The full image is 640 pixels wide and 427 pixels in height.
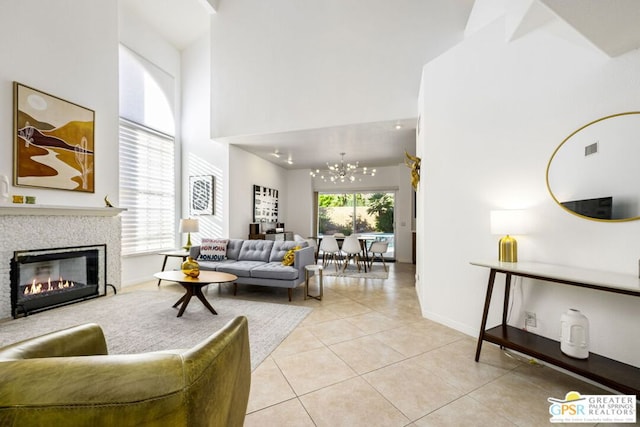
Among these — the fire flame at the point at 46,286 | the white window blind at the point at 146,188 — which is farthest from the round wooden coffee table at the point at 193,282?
the white window blind at the point at 146,188

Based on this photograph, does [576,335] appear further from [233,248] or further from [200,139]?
[200,139]

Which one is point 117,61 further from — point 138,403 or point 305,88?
point 138,403

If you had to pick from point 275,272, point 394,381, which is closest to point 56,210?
point 275,272

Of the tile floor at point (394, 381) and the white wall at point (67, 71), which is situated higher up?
the white wall at point (67, 71)

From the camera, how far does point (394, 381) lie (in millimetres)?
2025

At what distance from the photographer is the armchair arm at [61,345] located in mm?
1041

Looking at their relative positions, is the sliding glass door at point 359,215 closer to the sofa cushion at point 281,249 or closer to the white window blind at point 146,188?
the sofa cushion at point 281,249

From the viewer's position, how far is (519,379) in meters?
2.07

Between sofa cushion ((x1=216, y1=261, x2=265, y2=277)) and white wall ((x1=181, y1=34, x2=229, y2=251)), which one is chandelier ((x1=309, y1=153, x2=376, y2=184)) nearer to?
white wall ((x1=181, y1=34, x2=229, y2=251))

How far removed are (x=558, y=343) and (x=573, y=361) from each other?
11.0 inches

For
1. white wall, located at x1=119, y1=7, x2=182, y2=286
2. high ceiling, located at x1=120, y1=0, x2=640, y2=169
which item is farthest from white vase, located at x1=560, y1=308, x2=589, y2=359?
white wall, located at x1=119, y1=7, x2=182, y2=286

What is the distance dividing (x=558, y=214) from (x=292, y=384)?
2.46 meters

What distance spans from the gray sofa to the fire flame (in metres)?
1.67

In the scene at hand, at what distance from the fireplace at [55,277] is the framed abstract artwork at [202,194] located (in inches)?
75.5
